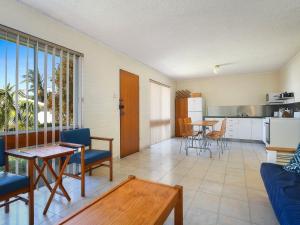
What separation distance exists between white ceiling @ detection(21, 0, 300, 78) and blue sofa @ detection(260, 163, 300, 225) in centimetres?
207

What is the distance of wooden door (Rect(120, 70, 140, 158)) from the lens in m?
4.20

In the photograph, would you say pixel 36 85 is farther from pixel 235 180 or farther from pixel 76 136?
pixel 235 180

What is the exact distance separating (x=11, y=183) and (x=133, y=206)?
3.64 ft

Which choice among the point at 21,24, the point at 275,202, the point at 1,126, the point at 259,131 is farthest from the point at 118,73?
the point at 259,131

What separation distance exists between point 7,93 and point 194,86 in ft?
21.0

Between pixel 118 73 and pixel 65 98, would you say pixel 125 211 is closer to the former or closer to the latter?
pixel 65 98

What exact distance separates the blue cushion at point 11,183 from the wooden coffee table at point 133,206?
2.48 ft

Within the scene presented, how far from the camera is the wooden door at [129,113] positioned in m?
4.20

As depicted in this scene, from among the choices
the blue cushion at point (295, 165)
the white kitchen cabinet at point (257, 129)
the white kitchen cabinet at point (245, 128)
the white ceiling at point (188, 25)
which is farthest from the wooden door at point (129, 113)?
the white kitchen cabinet at point (257, 129)

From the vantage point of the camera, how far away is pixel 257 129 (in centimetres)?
590

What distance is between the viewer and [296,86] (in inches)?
164

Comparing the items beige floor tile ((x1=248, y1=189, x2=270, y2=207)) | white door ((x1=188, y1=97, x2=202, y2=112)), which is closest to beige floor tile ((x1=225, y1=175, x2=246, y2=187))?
beige floor tile ((x1=248, y1=189, x2=270, y2=207))

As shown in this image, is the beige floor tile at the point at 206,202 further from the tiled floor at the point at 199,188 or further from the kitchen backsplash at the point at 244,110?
the kitchen backsplash at the point at 244,110

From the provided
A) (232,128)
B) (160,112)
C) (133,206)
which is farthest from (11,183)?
(232,128)
